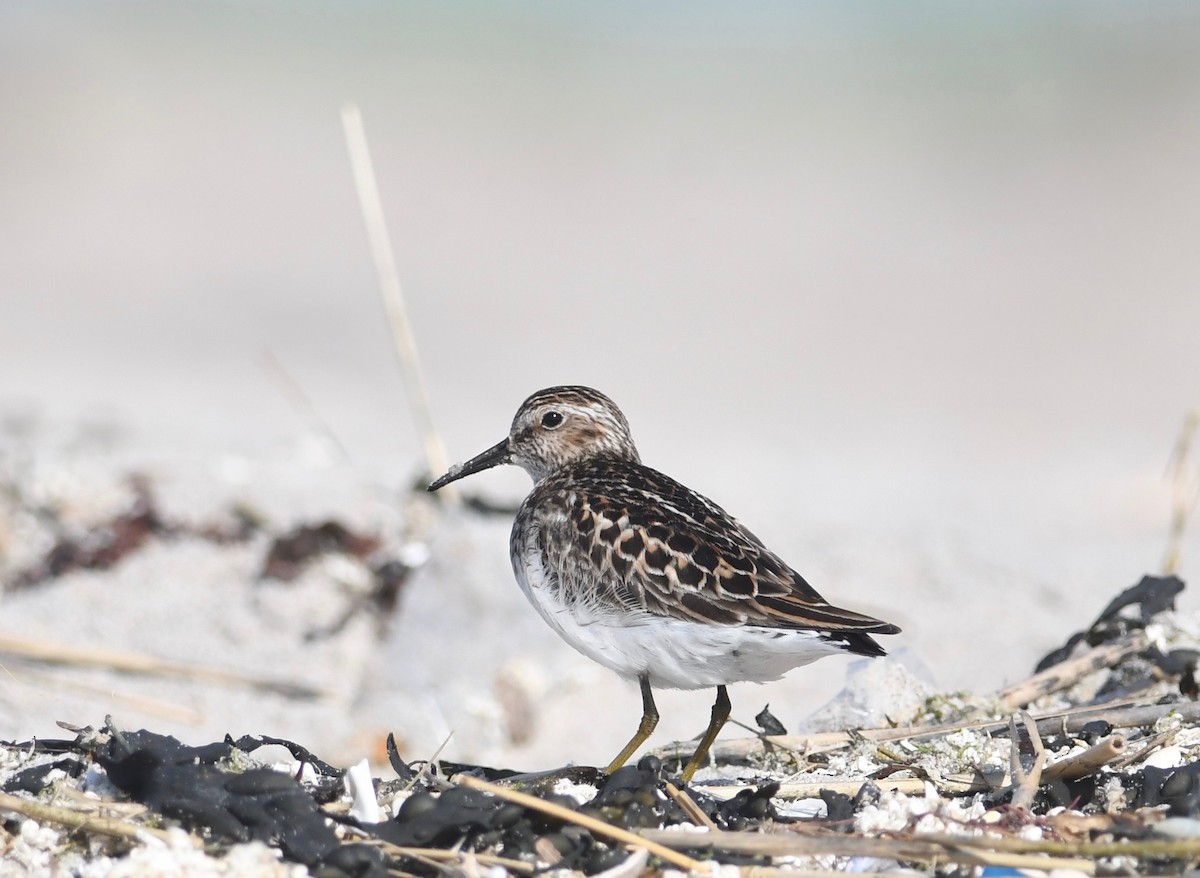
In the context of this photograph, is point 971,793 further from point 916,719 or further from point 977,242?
point 977,242

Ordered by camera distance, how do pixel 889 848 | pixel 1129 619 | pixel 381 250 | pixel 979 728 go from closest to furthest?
1. pixel 889 848
2. pixel 979 728
3. pixel 1129 619
4. pixel 381 250

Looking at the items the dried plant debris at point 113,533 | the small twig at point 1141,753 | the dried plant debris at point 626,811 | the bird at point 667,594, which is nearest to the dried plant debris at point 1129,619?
the dried plant debris at point 626,811

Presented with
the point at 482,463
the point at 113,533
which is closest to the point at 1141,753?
the point at 482,463

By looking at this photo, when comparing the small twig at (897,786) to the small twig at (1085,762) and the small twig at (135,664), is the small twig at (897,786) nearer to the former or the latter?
the small twig at (1085,762)

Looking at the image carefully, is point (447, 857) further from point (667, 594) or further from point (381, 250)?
point (381, 250)

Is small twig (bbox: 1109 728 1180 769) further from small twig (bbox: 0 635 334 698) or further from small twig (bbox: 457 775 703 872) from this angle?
small twig (bbox: 0 635 334 698)

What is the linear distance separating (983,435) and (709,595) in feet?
20.3

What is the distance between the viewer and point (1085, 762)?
7.82ft

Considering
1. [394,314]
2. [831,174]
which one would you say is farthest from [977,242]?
[394,314]

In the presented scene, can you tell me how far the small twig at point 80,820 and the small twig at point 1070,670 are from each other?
1.99m

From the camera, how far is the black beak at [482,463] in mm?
3959

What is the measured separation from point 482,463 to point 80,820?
192cm

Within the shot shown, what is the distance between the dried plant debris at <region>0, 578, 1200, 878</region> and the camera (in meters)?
2.11

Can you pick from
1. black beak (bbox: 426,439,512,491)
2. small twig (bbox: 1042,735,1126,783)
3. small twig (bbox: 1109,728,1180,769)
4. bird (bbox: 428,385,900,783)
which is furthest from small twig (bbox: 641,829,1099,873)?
black beak (bbox: 426,439,512,491)
